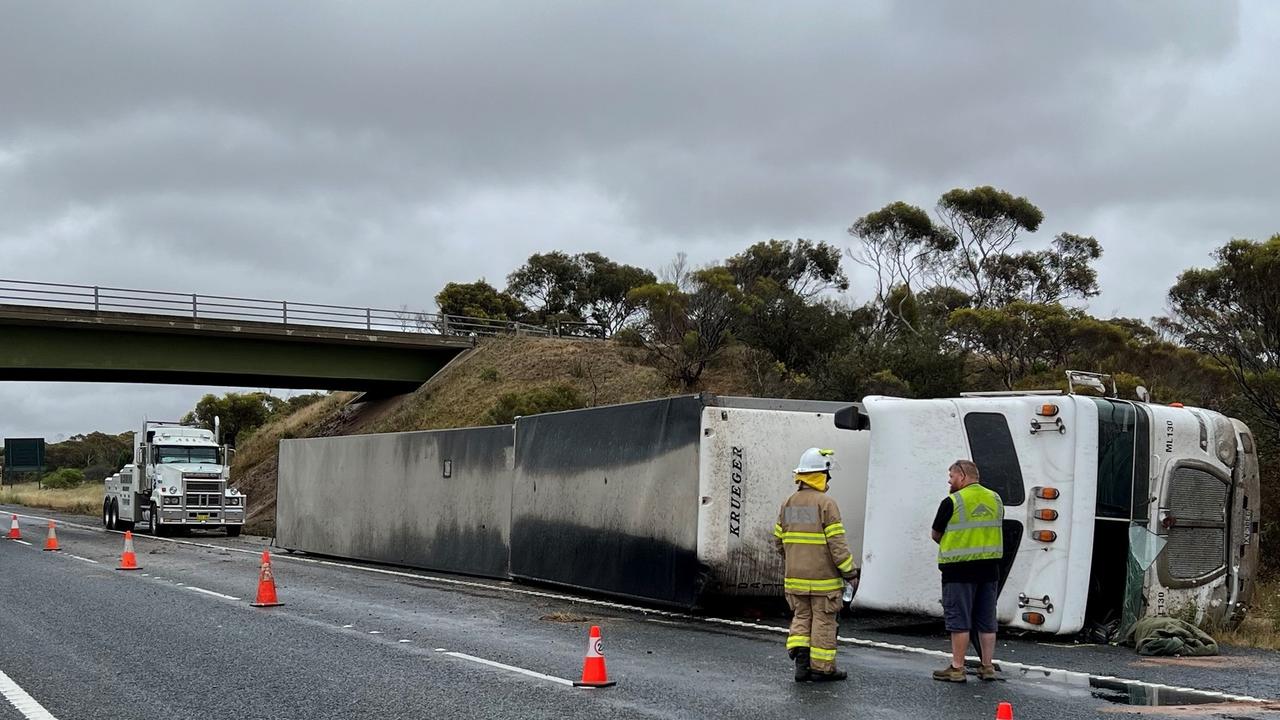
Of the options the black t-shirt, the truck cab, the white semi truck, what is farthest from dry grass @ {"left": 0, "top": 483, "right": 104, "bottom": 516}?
the black t-shirt

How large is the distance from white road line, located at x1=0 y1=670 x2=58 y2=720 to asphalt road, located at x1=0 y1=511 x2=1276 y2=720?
0.05 m

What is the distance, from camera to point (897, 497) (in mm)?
11664

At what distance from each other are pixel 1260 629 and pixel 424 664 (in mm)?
8104

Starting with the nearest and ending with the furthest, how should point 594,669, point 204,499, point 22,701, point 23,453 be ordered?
point 22,701 < point 594,669 < point 204,499 < point 23,453

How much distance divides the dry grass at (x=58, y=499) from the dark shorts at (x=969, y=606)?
4994cm

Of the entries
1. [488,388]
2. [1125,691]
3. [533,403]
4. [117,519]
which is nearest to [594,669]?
[1125,691]

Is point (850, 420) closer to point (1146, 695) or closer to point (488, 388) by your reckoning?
point (1146, 695)

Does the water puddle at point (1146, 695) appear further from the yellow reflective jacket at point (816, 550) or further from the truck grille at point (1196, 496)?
the truck grille at point (1196, 496)

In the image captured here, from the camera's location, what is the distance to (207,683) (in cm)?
862

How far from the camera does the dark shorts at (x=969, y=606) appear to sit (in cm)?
865

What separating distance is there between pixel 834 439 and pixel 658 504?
2.14m

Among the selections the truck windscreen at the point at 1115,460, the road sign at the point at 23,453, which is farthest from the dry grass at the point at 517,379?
the road sign at the point at 23,453

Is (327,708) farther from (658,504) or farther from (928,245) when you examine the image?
(928,245)

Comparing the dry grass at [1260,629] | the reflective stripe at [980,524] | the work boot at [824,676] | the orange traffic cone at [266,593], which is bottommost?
the orange traffic cone at [266,593]
